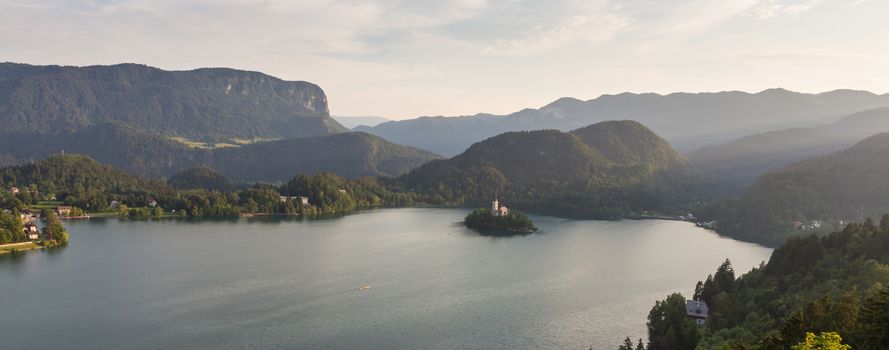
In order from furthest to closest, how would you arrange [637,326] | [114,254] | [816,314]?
[114,254], [637,326], [816,314]

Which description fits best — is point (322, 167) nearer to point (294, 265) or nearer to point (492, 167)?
point (492, 167)

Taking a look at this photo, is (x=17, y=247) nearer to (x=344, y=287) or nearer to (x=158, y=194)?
(x=344, y=287)

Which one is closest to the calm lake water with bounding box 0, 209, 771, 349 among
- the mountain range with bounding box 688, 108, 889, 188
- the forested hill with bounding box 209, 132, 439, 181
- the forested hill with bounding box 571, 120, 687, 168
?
the forested hill with bounding box 571, 120, 687, 168

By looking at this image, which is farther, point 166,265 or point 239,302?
point 166,265

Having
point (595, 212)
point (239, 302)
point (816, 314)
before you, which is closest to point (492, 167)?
point (595, 212)

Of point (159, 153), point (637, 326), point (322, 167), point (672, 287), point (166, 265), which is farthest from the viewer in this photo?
point (159, 153)

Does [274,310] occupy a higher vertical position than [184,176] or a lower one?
lower
